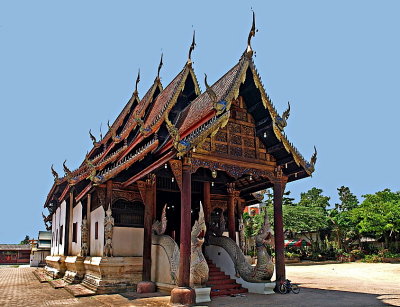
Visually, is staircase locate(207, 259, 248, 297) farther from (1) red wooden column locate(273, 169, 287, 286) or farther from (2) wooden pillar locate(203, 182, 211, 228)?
(2) wooden pillar locate(203, 182, 211, 228)

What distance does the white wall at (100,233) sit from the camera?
11.8 m

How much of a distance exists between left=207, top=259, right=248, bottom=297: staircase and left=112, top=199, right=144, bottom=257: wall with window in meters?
2.54

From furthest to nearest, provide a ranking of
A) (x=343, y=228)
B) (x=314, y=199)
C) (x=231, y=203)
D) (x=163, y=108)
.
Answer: (x=314, y=199)
(x=343, y=228)
(x=231, y=203)
(x=163, y=108)

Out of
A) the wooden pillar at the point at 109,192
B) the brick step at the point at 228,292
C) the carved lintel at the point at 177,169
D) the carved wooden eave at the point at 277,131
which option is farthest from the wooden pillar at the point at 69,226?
the carved wooden eave at the point at 277,131

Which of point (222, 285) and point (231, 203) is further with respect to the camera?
point (231, 203)

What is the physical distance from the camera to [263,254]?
10.1 m

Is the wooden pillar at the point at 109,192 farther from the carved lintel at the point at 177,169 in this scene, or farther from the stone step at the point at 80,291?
the carved lintel at the point at 177,169

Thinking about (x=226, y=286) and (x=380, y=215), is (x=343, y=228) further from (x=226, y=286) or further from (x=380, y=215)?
(x=226, y=286)

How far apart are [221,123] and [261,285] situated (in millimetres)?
4665

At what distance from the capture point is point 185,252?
8.66 m

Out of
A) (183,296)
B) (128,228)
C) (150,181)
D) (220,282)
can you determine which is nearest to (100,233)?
(128,228)

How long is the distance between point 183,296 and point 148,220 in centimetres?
347

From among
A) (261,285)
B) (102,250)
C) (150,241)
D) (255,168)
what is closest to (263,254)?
(261,285)

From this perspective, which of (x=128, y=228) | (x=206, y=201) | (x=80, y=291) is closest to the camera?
(x=80, y=291)
